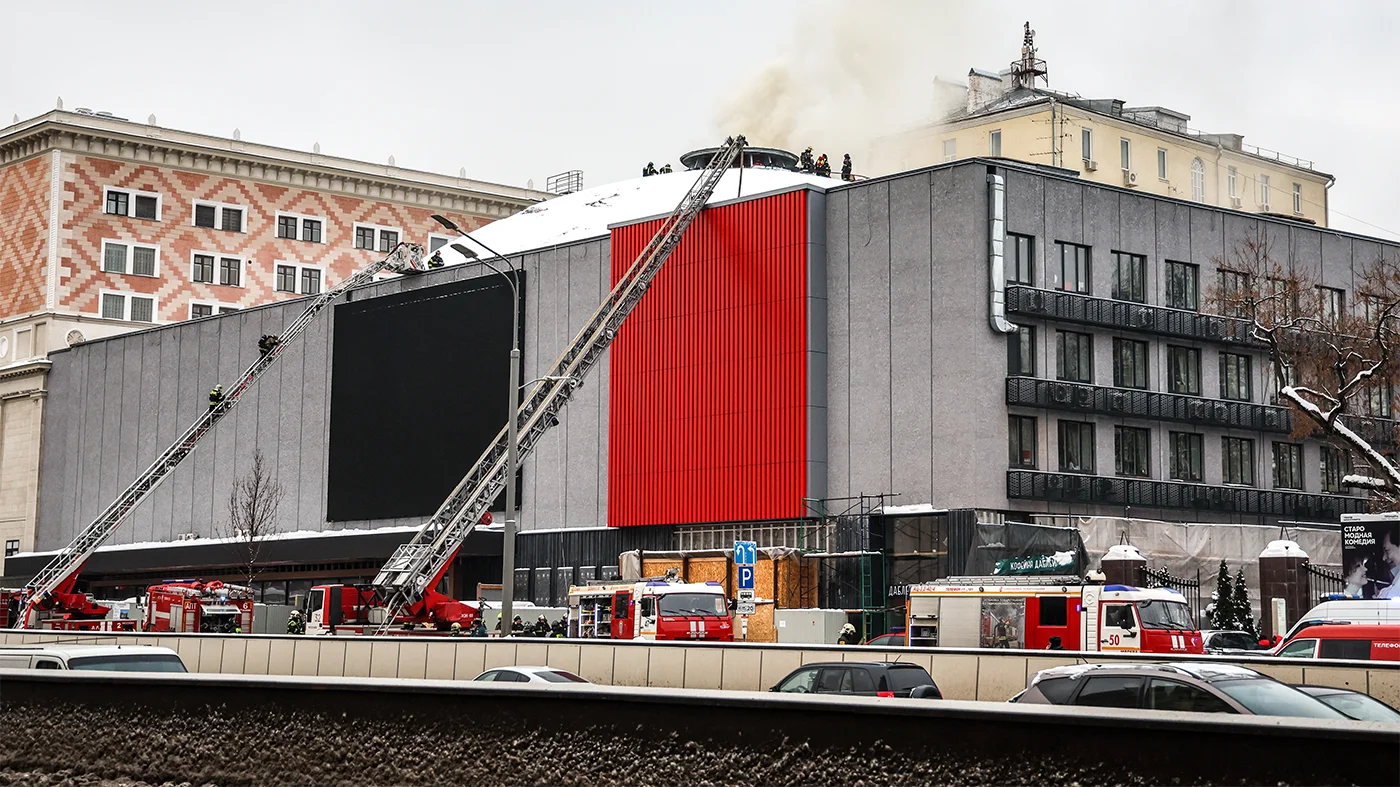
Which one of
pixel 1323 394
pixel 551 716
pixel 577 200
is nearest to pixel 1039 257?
pixel 1323 394

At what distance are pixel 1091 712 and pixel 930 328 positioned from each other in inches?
1958

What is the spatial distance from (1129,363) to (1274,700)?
157ft

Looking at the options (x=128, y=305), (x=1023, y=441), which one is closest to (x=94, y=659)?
(x=1023, y=441)

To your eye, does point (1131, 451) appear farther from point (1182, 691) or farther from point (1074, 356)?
point (1182, 691)

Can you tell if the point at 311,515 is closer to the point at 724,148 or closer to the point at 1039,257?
the point at 724,148

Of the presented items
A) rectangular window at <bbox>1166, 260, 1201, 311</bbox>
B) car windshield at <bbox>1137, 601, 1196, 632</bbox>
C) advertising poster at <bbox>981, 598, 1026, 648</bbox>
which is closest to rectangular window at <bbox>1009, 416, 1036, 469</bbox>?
rectangular window at <bbox>1166, 260, 1201, 311</bbox>

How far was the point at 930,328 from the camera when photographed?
58.1 m

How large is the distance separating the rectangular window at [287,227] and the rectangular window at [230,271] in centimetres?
337

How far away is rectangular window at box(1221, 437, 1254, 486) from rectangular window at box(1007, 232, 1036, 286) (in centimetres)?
1144

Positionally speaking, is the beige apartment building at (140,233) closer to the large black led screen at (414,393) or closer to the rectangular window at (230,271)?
the rectangular window at (230,271)

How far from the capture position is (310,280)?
365 ft

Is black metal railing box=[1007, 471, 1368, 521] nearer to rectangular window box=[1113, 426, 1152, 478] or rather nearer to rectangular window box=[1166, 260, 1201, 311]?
rectangular window box=[1113, 426, 1152, 478]

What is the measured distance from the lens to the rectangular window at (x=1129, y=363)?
204 feet

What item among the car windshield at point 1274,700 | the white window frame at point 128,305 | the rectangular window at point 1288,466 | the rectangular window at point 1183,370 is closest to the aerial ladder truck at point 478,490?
the rectangular window at point 1183,370
